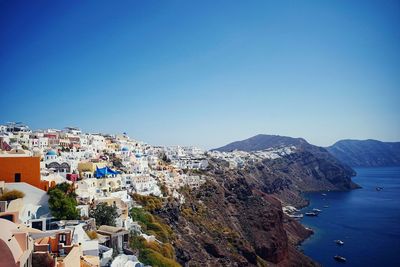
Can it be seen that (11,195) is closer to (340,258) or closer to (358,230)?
(340,258)

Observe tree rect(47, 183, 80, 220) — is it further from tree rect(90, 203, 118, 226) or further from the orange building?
tree rect(90, 203, 118, 226)

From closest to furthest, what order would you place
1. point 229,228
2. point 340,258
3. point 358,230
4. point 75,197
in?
1. point 75,197
2. point 229,228
3. point 340,258
4. point 358,230

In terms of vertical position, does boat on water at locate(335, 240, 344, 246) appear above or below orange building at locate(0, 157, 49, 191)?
below

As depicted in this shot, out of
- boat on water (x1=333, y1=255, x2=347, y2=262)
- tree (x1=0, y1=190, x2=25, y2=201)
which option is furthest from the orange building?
boat on water (x1=333, y1=255, x2=347, y2=262)

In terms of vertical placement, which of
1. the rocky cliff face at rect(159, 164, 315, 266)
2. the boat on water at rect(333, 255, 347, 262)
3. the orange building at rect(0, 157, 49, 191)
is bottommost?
the boat on water at rect(333, 255, 347, 262)

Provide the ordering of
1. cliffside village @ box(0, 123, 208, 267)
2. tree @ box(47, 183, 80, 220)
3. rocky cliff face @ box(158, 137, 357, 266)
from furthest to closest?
1. rocky cliff face @ box(158, 137, 357, 266)
2. tree @ box(47, 183, 80, 220)
3. cliffside village @ box(0, 123, 208, 267)

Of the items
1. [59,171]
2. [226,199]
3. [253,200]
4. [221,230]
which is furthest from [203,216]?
[59,171]

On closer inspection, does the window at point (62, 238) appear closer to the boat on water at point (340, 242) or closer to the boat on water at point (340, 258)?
the boat on water at point (340, 258)

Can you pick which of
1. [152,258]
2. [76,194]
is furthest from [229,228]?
[76,194]
